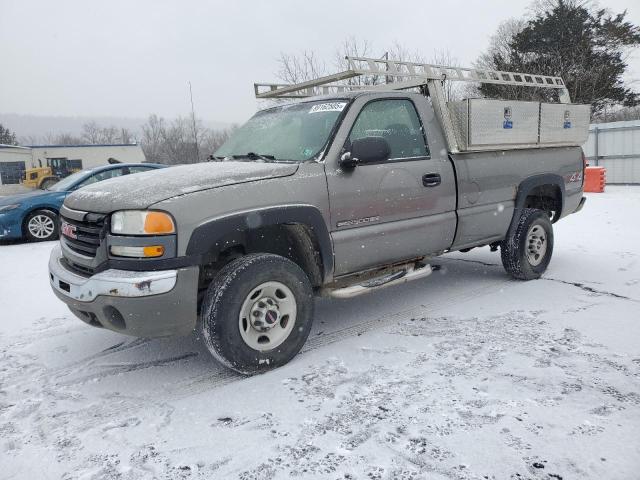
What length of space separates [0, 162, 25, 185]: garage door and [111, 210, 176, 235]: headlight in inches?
1612

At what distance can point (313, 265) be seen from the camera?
371 centimetres

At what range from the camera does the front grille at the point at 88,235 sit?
10.3 ft

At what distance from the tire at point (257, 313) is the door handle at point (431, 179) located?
4.69ft

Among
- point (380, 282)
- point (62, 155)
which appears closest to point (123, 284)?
point (380, 282)

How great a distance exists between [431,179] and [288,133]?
1274 millimetres

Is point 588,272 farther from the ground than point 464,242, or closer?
closer

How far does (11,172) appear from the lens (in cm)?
3762

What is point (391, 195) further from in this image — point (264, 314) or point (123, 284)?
point (123, 284)

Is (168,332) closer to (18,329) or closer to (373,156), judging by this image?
(373,156)

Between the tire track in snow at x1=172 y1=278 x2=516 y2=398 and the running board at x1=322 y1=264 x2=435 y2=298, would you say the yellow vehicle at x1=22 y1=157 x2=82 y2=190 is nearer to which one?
the tire track in snow at x1=172 y1=278 x2=516 y2=398

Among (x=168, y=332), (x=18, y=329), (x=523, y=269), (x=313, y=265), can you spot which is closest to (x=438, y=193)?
(x=313, y=265)

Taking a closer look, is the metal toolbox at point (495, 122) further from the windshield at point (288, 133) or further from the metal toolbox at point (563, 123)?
the windshield at point (288, 133)

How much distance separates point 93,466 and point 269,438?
0.85 metres

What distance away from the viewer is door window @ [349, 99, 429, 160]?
13.1ft
